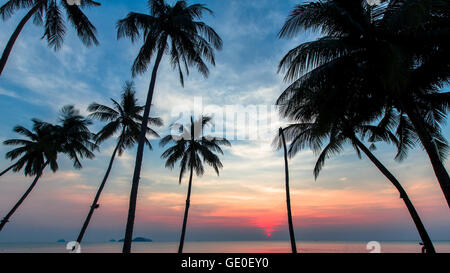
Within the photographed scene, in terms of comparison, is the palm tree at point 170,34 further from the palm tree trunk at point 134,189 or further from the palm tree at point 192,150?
the palm tree at point 192,150

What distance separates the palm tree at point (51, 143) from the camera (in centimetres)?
2006

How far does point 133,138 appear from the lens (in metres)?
20.5

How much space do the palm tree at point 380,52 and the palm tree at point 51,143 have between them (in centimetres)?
1944

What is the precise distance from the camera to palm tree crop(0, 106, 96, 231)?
20062 millimetres

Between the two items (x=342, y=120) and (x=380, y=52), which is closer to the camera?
(x=380, y=52)

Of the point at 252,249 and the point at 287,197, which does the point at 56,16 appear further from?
the point at 252,249

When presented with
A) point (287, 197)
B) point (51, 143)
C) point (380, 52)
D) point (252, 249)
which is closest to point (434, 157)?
point (380, 52)

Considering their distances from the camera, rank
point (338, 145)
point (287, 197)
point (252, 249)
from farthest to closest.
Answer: point (252, 249), point (287, 197), point (338, 145)

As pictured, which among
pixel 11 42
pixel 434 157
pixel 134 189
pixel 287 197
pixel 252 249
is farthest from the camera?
pixel 252 249

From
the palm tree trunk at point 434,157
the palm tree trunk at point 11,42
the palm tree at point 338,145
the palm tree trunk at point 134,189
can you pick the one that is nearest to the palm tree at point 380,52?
the palm tree trunk at point 434,157

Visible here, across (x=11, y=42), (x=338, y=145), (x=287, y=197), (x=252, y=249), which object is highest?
(x=11, y=42)

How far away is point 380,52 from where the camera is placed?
23.9ft

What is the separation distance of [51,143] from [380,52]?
2330 cm
